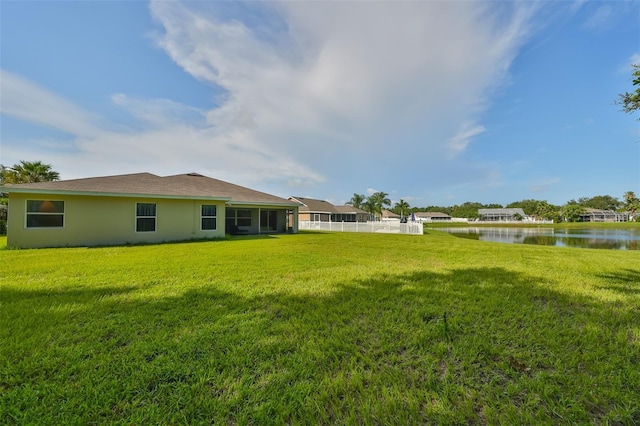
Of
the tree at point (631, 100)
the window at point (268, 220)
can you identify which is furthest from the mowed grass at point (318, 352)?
the window at point (268, 220)

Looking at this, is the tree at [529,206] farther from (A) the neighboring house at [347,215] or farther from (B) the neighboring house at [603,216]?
(A) the neighboring house at [347,215]

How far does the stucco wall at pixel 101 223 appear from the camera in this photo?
10.2 m

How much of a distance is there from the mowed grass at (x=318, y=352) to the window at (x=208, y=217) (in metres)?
9.13

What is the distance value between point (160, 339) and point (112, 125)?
60.2ft

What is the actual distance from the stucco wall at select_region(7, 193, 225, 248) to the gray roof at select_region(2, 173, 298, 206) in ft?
1.38

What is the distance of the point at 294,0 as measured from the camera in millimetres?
9250

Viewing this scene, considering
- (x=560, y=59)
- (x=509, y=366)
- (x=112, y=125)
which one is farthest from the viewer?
(x=112, y=125)

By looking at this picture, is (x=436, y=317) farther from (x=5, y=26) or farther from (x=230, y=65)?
(x=5, y=26)

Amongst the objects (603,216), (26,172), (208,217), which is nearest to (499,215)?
(603,216)

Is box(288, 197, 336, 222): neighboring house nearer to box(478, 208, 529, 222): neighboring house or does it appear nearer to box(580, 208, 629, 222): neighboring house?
box(478, 208, 529, 222): neighboring house

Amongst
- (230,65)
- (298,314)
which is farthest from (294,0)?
(298,314)

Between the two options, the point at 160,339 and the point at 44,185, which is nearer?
the point at 160,339

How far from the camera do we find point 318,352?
8.55 feet

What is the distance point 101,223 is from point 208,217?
4.59 meters
